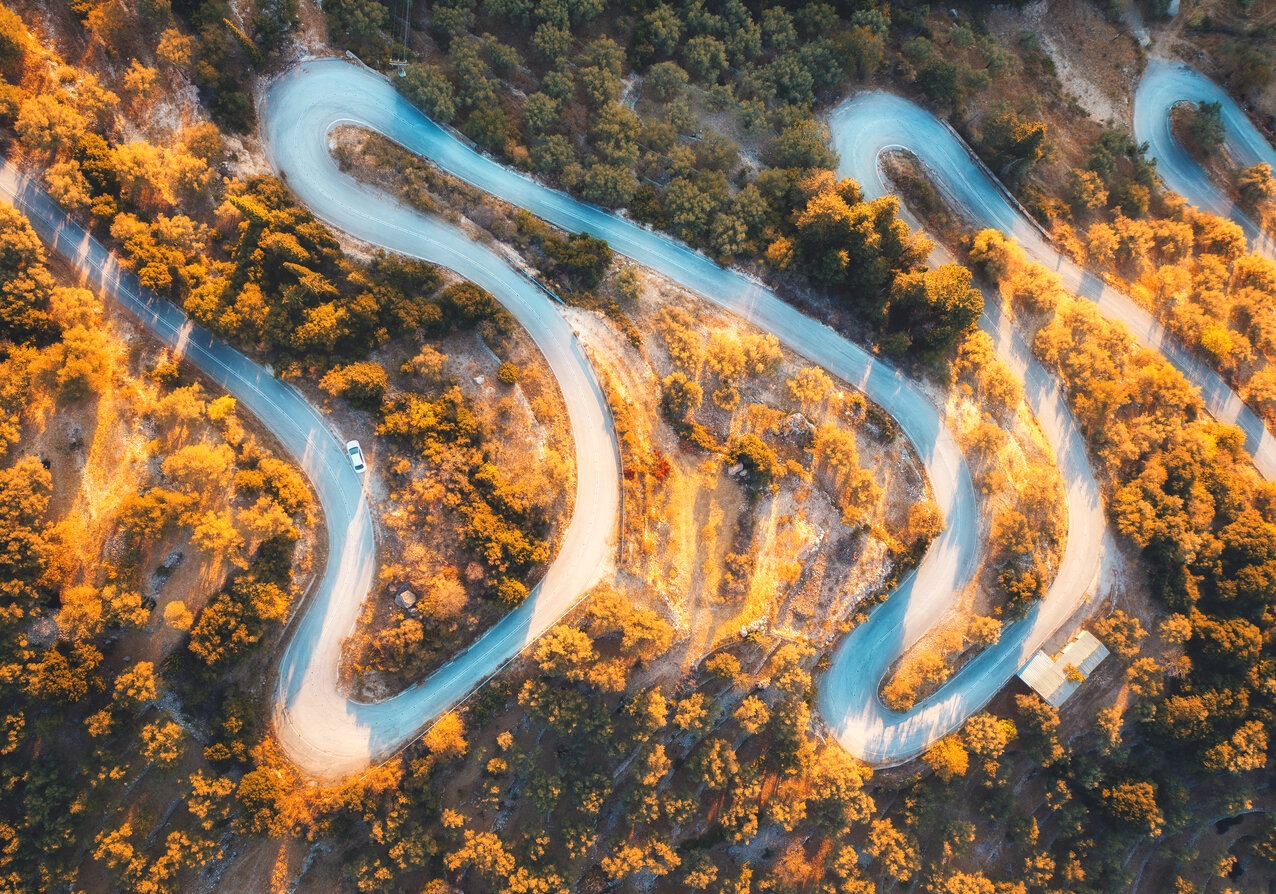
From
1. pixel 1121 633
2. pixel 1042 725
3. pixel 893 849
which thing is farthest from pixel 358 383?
pixel 1121 633

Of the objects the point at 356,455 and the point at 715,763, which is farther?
the point at 715,763

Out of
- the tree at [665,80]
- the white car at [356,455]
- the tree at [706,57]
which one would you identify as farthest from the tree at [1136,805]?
the tree at [665,80]

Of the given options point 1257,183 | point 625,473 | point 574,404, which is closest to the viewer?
point 625,473

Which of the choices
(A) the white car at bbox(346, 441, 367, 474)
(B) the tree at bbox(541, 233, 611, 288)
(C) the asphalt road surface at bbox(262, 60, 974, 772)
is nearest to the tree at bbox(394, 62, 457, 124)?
(C) the asphalt road surface at bbox(262, 60, 974, 772)

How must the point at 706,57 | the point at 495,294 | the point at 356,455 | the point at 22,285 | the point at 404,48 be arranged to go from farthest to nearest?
the point at 706,57
the point at 404,48
the point at 495,294
the point at 356,455
the point at 22,285

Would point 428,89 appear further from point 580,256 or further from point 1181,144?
point 1181,144

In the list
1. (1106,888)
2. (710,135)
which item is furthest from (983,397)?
(1106,888)
